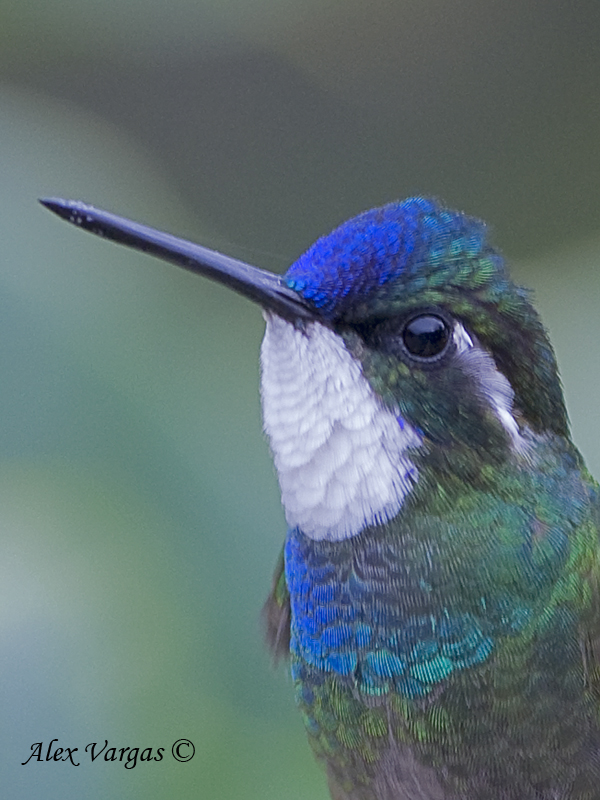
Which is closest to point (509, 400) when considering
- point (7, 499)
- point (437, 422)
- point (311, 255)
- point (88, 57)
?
point (437, 422)

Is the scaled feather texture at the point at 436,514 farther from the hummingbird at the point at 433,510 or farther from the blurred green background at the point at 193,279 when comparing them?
the blurred green background at the point at 193,279

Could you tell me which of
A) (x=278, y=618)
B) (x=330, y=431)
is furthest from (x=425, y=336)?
(x=278, y=618)

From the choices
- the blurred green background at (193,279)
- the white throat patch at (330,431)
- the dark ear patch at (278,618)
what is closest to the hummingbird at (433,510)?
the white throat patch at (330,431)

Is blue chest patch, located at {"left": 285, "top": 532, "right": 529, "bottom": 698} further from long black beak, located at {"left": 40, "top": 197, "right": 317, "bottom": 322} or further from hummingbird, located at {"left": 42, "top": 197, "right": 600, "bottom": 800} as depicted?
long black beak, located at {"left": 40, "top": 197, "right": 317, "bottom": 322}

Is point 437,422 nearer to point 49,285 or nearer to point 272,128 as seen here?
point 49,285

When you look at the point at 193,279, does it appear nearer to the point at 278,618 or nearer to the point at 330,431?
the point at 278,618
